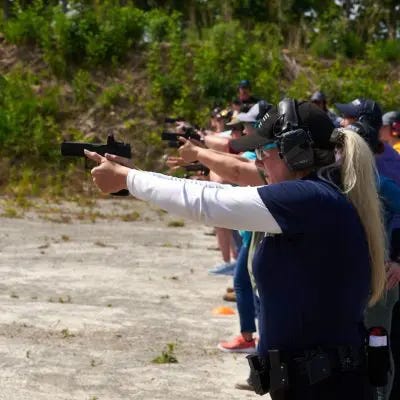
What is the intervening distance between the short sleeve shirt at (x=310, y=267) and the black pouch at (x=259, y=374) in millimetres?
91

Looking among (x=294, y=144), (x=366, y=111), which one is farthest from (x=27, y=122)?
(x=294, y=144)

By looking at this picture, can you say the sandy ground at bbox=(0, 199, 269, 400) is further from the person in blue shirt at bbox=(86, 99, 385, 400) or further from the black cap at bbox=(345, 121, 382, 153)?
the person in blue shirt at bbox=(86, 99, 385, 400)

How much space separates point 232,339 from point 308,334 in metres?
4.76

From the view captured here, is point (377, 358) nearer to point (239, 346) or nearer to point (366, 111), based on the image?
point (366, 111)

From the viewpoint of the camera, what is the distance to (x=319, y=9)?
28812 millimetres

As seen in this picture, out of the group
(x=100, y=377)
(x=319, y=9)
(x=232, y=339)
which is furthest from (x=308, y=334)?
(x=319, y=9)

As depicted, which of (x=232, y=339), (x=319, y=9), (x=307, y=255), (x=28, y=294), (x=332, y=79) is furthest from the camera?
(x=319, y=9)

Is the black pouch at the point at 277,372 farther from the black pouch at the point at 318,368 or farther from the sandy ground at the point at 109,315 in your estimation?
the sandy ground at the point at 109,315

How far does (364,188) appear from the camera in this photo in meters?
3.59

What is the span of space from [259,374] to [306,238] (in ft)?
1.78

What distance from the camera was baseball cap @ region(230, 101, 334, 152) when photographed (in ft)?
11.9

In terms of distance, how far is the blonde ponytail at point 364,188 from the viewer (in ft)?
11.8

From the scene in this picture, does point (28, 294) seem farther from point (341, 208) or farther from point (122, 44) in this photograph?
point (122, 44)

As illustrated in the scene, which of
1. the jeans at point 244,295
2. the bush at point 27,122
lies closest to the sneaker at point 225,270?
the jeans at point 244,295
